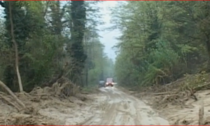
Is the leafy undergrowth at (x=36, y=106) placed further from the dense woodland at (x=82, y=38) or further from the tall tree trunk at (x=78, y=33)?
the tall tree trunk at (x=78, y=33)

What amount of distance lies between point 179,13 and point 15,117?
78.8 ft

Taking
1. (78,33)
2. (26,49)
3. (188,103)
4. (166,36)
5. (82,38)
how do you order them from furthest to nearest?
1. (82,38)
2. (166,36)
3. (78,33)
4. (26,49)
5. (188,103)

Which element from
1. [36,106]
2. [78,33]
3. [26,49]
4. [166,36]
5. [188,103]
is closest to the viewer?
[36,106]

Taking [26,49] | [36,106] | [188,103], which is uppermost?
[26,49]

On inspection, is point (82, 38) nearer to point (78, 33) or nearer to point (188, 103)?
point (78, 33)

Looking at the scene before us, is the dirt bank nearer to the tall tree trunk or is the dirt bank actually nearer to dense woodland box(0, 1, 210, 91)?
dense woodland box(0, 1, 210, 91)

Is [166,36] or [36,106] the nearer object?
[36,106]

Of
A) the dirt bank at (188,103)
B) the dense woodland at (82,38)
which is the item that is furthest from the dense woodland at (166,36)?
the dirt bank at (188,103)

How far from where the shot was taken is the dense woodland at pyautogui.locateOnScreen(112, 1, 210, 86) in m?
31.0

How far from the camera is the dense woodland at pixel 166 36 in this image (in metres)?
31.0

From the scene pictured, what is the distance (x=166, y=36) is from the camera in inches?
1522

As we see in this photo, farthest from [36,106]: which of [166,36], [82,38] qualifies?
[166,36]

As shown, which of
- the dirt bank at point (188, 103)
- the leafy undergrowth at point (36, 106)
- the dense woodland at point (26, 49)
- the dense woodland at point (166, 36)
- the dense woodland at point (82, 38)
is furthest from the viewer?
the dense woodland at point (166, 36)

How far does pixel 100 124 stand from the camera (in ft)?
47.1
